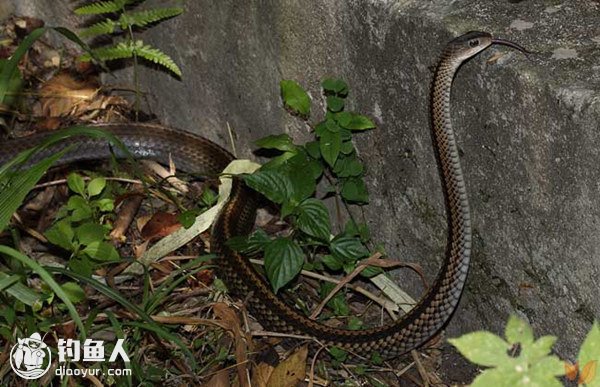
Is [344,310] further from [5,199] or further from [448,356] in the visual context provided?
[5,199]

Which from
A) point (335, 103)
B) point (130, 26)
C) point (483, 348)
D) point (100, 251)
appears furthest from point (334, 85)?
point (483, 348)

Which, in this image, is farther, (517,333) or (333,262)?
(333,262)

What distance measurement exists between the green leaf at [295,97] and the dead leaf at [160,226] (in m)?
1.03

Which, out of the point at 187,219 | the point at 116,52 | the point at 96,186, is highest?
the point at 116,52

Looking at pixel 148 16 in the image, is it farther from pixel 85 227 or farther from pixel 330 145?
pixel 330 145

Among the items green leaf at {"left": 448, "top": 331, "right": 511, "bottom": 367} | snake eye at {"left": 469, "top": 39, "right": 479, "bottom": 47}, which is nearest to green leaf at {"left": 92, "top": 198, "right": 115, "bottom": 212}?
snake eye at {"left": 469, "top": 39, "right": 479, "bottom": 47}

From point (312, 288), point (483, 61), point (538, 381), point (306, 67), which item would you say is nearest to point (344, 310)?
point (312, 288)

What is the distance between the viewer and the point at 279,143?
457 cm

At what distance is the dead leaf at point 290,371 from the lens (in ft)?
13.5

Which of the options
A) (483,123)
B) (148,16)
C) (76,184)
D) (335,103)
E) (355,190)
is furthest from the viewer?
(148,16)

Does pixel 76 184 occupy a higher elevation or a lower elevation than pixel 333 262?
higher

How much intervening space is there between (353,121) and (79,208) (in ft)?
5.18

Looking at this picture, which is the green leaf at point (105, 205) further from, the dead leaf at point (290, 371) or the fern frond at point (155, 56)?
the dead leaf at point (290, 371)

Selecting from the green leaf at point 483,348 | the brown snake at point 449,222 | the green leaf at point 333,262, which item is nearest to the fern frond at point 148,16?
the brown snake at point 449,222
